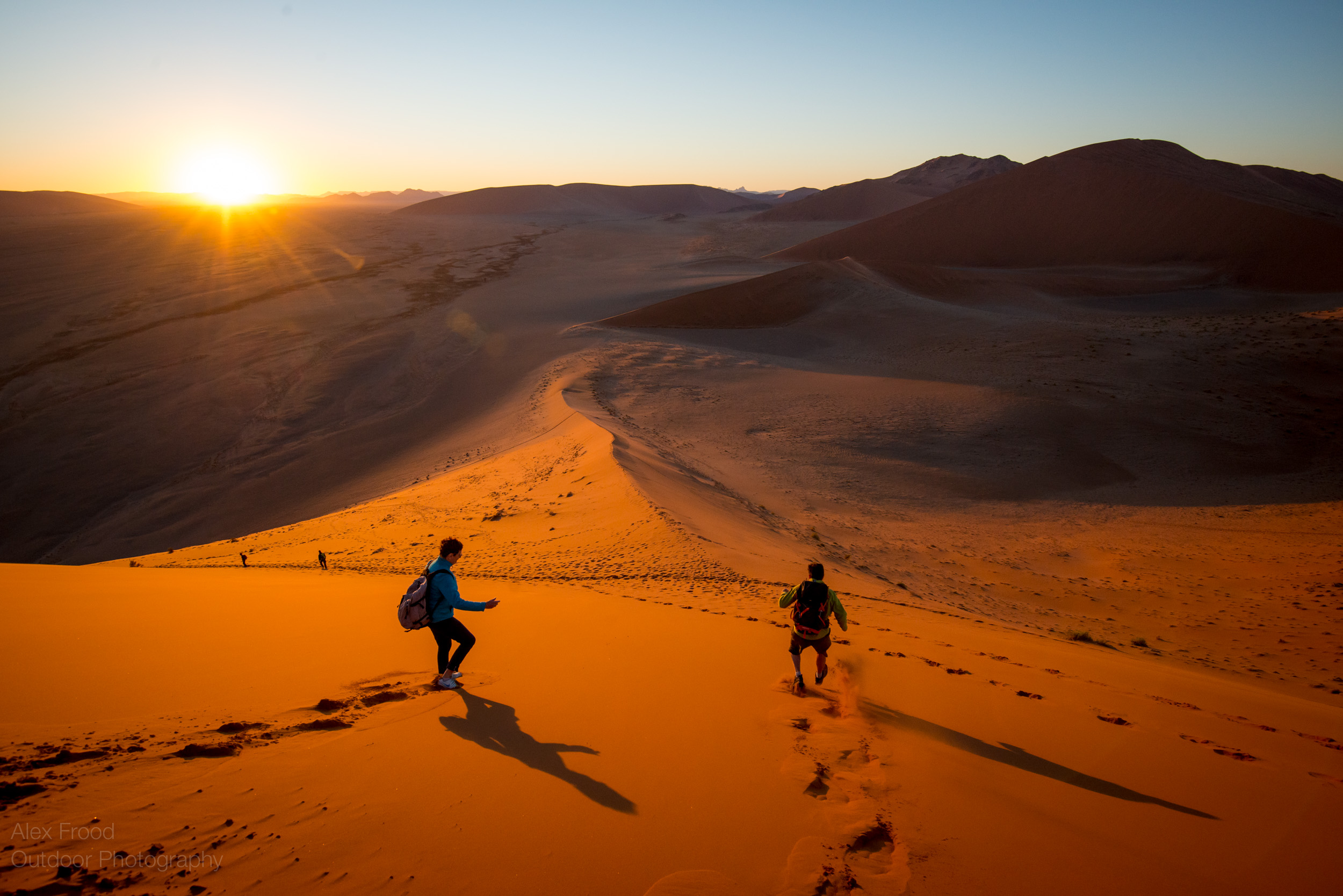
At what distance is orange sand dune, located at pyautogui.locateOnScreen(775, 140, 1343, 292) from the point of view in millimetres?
35469

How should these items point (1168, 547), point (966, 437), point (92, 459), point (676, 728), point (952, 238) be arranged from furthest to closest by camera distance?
1. point (952, 238)
2. point (92, 459)
3. point (966, 437)
4. point (1168, 547)
5. point (676, 728)

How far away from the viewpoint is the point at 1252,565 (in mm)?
11086

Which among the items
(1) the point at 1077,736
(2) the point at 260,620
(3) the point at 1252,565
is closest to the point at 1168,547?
(3) the point at 1252,565

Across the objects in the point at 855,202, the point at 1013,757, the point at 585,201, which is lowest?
the point at 1013,757

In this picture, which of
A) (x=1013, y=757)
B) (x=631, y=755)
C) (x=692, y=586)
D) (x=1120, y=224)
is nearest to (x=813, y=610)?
(x=1013, y=757)

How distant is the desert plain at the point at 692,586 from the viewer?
3109 millimetres

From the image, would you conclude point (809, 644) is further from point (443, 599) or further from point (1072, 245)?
point (1072, 245)

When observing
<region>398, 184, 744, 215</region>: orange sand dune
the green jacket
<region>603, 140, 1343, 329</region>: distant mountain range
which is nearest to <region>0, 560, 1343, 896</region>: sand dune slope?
the green jacket

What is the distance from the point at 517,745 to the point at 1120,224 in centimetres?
5112

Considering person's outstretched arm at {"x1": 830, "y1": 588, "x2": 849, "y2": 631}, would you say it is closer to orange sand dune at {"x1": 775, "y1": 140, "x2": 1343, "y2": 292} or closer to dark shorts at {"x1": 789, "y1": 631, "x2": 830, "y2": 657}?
dark shorts at {"x1": 789, "y1": 631, "x2": 830, "y2": 657}

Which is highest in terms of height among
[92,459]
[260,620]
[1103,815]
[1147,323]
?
[1147,323]

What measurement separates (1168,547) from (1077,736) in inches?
386

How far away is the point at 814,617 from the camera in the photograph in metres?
5.18

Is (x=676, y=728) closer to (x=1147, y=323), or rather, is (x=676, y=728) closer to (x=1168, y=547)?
(x=1168, y=547)
